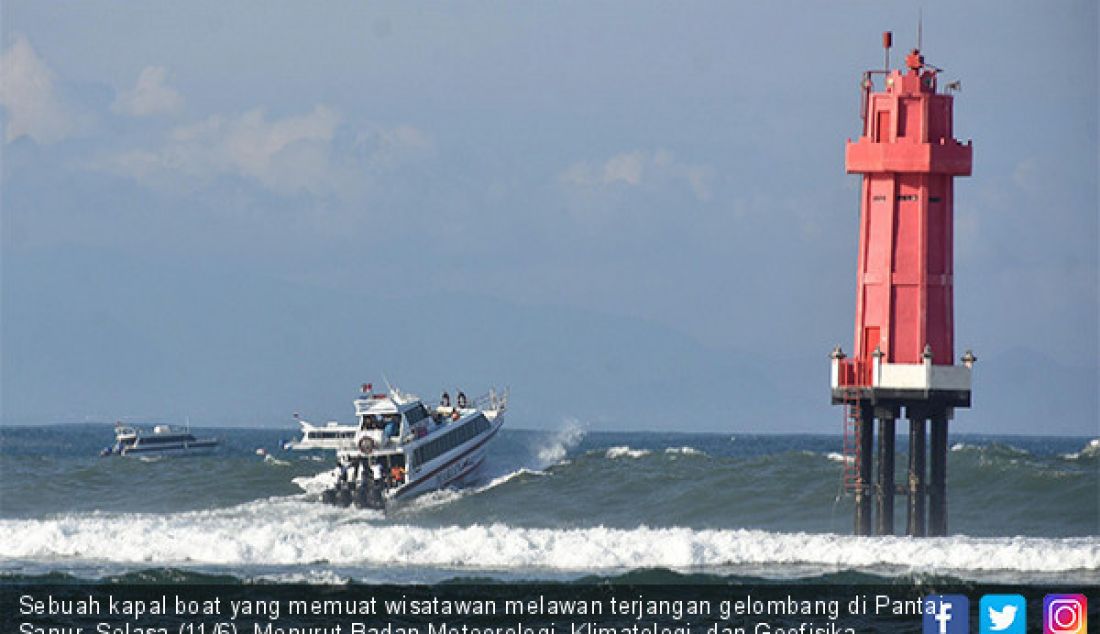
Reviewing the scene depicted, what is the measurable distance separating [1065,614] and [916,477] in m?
7.05

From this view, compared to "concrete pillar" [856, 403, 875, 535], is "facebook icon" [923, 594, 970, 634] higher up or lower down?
lower down

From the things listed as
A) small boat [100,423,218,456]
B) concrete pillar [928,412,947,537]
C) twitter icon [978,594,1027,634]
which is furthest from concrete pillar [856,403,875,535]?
small boat [100,423,218,456]

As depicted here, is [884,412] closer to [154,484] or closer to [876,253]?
[876,253]

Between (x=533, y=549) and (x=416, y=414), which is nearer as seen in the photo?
(x=533, y=549)

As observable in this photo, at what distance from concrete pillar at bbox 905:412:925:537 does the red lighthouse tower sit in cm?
75

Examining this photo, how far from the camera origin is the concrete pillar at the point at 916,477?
34.3 m

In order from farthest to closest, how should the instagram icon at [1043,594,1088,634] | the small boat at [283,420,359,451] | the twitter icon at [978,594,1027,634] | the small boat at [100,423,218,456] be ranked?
the small boat at [100,423,218,456] → the small boat at [283,420,359,451] → the twitter icon at [978,594,1027,634] → the instagram icon at [1043,594,1088,634]

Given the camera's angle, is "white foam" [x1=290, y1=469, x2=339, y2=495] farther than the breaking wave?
Yes

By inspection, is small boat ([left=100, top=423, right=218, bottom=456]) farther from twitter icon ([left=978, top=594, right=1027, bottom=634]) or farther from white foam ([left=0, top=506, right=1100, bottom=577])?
twitter icon ([left=978, top=594, right=1027, bottom=634])

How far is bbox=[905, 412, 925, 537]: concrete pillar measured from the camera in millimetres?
34281

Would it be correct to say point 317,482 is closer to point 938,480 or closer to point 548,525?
point 548,525

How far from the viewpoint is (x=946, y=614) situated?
2767 centimetres

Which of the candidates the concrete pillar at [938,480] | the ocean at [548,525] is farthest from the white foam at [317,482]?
the concrete pillar at [938,480]
